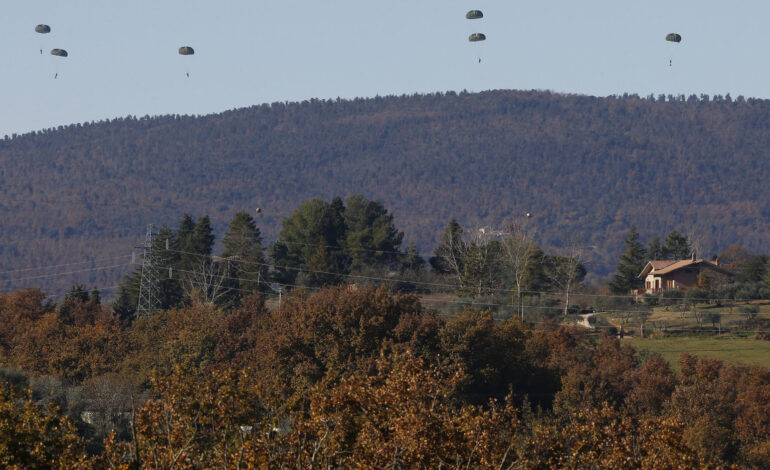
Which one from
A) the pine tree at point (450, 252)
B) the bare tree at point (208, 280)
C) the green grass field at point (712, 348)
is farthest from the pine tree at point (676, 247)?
the bare tree at point (208, 280)

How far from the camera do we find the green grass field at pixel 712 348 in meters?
96.9

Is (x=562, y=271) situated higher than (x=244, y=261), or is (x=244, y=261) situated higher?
(x=244, y=261)

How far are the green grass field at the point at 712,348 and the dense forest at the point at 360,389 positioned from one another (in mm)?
6290

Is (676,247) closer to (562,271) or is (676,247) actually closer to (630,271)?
(630,271)

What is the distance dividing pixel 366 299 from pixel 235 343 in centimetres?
1397

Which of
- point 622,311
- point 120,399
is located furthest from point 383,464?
point 622,311

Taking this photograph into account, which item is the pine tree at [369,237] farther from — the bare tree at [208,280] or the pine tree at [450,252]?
the bare tree at [208,280]

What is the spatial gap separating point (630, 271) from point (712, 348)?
5905cm

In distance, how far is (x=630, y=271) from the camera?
161 meters

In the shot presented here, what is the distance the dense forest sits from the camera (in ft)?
→ 92.1

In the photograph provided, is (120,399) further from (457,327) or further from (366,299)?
(457,327)

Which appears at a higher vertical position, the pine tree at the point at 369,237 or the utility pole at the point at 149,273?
the pine tree at the point at 369,237

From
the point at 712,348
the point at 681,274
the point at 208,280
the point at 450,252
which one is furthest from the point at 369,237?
the point at 712,348

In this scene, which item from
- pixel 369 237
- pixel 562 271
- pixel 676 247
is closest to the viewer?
pixel 562 271
